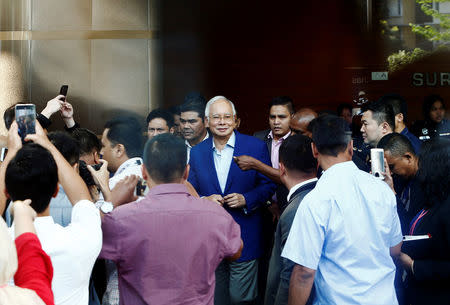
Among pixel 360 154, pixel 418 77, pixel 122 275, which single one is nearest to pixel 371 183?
pixel 122 275

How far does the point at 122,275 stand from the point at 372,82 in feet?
18.9

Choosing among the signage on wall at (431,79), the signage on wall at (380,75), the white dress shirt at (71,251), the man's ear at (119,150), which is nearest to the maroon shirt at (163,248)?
the white dress shirt at (71,251)

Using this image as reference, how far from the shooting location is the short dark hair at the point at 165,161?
9.15 ft

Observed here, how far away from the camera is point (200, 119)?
5.27 m

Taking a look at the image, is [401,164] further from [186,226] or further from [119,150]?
[186,226]

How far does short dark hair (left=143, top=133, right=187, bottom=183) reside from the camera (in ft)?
9.15

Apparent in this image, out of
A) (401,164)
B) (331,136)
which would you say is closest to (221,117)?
(401,164)

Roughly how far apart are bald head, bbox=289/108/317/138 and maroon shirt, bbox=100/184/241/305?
2650 mm

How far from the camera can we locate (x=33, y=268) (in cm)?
204

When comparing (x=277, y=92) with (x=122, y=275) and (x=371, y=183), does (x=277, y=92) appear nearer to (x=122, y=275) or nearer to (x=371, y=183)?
(x=371, y=183)

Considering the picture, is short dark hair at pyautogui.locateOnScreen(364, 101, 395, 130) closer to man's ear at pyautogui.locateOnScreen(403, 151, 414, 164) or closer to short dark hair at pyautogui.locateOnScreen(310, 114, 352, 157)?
man's ear at pyautogui.locateOnScreen(403, 151, 414, 164)

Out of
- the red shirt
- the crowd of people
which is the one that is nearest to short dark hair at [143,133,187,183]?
the crowd of people

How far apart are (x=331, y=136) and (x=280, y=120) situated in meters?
2.40

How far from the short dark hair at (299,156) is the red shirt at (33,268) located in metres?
1.78
